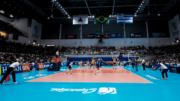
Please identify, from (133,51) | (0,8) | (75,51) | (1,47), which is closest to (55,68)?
(1,47)

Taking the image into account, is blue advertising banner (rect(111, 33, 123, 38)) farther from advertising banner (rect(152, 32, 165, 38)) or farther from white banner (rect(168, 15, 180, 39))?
white banner (rect(168, 15, 180, 39))

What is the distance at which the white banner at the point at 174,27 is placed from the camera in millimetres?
27478

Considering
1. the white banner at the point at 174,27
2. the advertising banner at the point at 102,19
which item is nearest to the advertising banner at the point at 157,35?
the white banner at the point at 174,27

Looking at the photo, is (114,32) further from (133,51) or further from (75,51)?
(75,51)

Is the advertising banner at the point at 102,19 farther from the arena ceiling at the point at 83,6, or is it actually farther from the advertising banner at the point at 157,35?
the advertising banner at the point at 157,35

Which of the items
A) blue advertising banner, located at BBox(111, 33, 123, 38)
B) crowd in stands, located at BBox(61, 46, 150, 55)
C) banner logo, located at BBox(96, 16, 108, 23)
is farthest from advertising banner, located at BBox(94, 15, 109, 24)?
blue advertising banner, located at BBox(111, 33, 123, 38)

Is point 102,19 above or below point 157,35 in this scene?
above

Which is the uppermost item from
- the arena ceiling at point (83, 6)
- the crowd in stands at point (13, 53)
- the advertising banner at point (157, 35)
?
the arena ceiling at point (83, 6)

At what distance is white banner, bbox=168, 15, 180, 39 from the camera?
27.5 metres

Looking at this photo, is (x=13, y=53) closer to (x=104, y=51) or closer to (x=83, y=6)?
(x=83, y=6)

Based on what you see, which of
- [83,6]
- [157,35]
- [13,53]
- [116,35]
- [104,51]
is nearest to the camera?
[13,53]

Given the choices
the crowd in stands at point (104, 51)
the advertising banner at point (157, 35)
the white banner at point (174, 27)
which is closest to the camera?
the white banner at point (174, 27)

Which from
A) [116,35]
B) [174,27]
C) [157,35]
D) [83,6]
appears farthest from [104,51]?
[174,27]

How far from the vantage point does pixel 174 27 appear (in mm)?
29422
